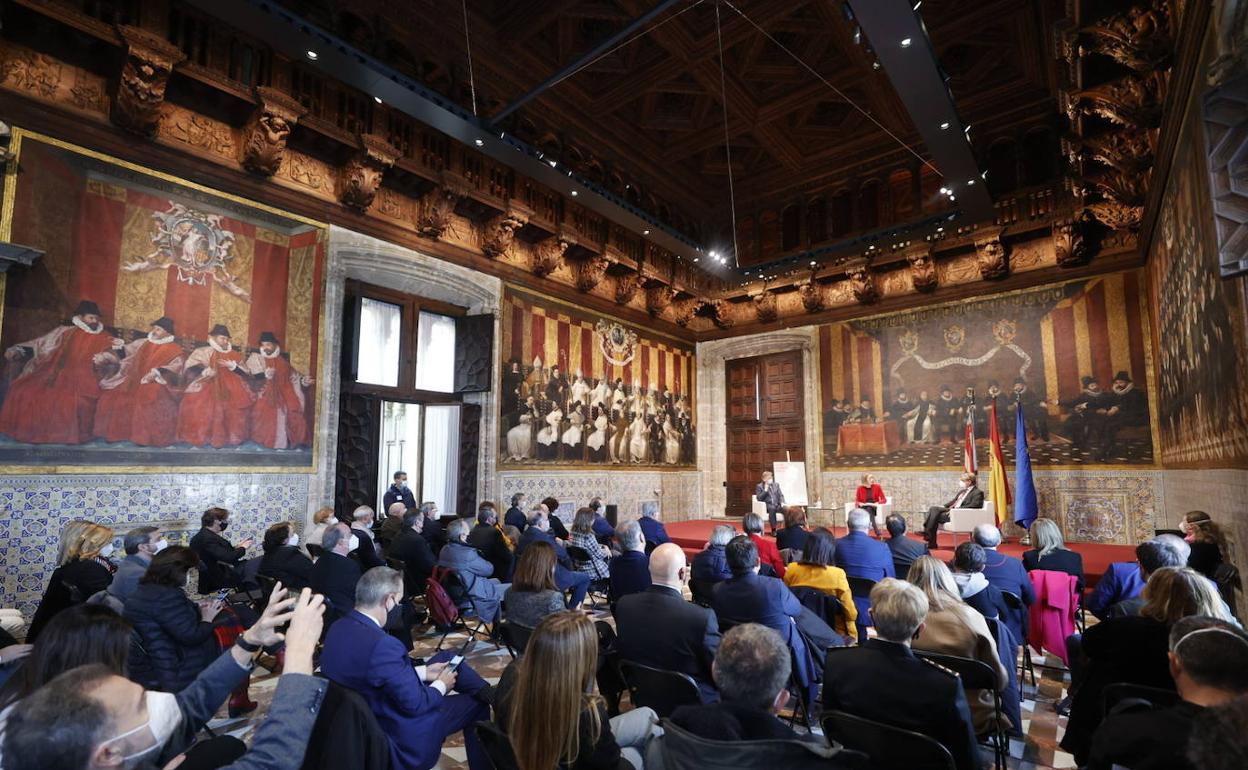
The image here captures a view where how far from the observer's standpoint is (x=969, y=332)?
44.1ft

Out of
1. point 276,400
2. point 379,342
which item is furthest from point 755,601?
point 379,342

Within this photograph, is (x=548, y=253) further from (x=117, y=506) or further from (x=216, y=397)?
(x=117, y=506)

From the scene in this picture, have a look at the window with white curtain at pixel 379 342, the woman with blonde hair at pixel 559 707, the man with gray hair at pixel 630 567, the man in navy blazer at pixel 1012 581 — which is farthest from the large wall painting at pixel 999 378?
the woman with blonde hair at pixel 559 707

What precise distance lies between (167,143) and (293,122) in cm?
151

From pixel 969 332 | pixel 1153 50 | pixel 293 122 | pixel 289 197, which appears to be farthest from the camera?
pixel 969 332

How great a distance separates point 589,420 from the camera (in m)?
13.8

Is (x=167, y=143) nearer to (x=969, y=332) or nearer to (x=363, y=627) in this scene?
(x=363, y=627)

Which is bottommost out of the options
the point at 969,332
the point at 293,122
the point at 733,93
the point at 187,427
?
the point at 187,427

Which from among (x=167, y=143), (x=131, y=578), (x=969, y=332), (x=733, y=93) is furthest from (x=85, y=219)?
(x=969, y=332)

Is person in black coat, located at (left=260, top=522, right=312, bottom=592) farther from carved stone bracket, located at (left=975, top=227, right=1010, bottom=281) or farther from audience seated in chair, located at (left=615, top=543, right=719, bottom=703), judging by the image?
carved stone bracket, located at (left=975, top=227, right=1010, bottom=281)

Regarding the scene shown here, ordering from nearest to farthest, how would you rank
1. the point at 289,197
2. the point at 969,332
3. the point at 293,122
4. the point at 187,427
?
the point at 187,427
the point at 293,122
the point at 289,197
the point at 969,332

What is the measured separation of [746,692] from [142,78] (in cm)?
926

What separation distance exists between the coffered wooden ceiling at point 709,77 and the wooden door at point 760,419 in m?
4.67

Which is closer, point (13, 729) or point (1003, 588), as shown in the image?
point (13, 729)
